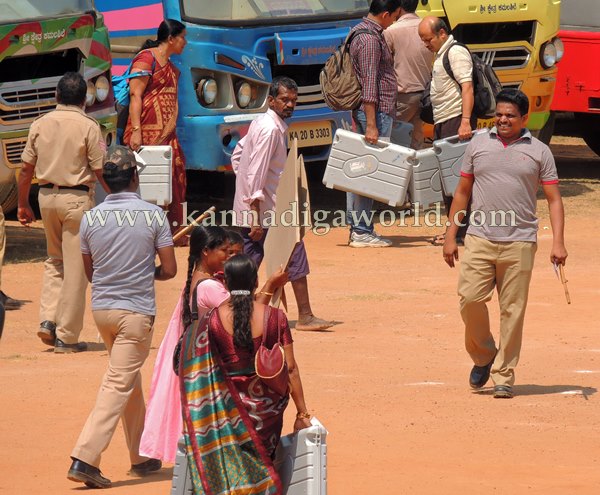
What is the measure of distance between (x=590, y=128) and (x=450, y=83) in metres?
6.25

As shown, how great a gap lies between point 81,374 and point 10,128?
359 cm

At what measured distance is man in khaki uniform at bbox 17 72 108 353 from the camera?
9.16 m

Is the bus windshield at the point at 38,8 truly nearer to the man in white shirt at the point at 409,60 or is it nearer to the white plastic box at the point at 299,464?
the man in white shirt at the point at 409,60

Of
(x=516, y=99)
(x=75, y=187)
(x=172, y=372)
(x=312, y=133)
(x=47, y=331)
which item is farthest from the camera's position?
(x=312, y=133)

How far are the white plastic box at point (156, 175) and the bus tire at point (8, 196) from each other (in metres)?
0.90

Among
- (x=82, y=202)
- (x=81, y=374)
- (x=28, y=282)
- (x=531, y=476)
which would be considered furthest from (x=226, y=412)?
(x=28, y=282)

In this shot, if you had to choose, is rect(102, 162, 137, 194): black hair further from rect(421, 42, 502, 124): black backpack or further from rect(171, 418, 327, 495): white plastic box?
rect(421, 42, 502, 124): black backpack

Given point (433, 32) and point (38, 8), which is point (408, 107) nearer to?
point (433, 32)

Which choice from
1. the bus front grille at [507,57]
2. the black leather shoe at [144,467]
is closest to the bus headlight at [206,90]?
the bus front grille at [507,57]

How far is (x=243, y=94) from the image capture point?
13305 millimetres

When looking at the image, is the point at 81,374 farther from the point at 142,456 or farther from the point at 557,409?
the point at 557,409

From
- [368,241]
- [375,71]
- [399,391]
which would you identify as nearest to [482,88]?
[375,71]

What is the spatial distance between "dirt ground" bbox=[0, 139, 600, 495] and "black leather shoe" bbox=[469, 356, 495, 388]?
0.34ft

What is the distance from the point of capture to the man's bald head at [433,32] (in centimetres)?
1211
